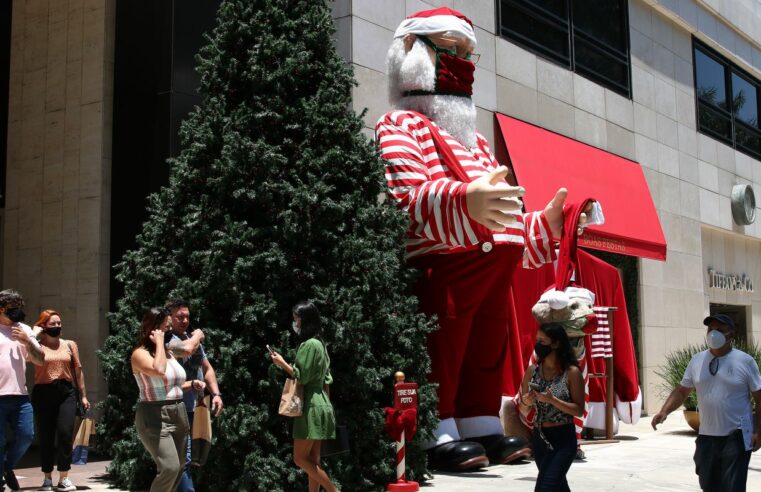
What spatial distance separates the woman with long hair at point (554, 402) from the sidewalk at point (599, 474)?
192cm

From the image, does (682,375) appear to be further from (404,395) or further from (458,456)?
(404,395)

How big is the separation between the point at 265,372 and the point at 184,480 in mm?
1059

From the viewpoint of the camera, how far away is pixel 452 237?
7707mm

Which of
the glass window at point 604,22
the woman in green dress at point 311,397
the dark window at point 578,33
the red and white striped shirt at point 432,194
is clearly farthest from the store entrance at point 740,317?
the woman in green dress at point 311,397

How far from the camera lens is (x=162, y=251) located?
7625 mm

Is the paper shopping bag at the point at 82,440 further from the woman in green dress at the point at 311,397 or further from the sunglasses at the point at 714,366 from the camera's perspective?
the sunglasses at the point at 714,366

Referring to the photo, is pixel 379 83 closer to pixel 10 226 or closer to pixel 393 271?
pixel 393 271

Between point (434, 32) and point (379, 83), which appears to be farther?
point (379, 83)

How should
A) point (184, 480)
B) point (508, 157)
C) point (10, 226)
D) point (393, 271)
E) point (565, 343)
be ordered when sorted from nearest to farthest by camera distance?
point (565, 343)
point (184, 480)
point (393, 271)
point (10, 226)
point (508, 157)

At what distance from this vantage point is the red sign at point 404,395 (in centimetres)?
725

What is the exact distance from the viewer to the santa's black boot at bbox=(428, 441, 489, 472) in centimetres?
817

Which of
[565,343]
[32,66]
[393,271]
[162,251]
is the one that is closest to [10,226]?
[32,66]

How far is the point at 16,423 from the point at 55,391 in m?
1.11

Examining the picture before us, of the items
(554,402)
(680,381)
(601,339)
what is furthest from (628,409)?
(554,402)
